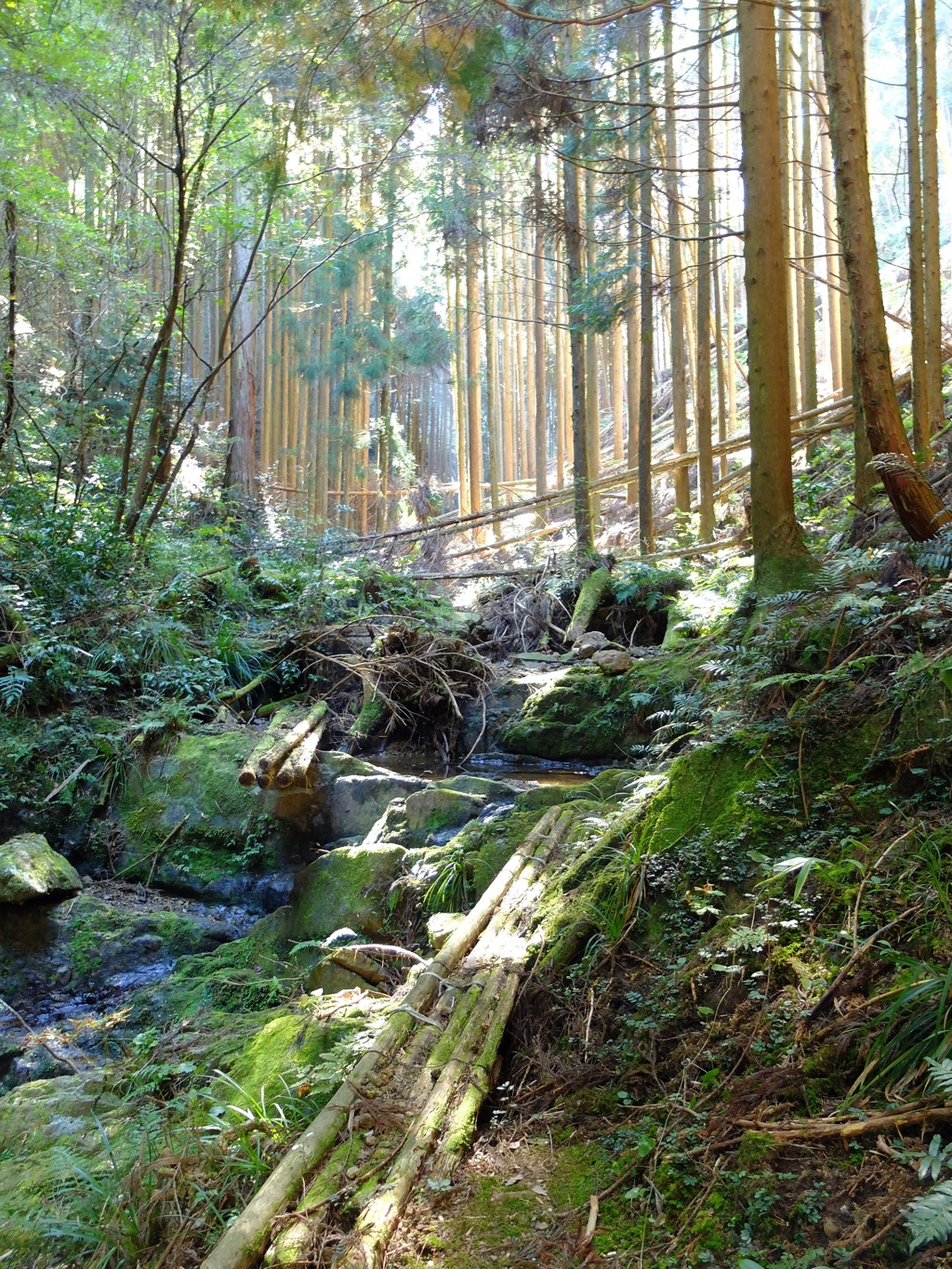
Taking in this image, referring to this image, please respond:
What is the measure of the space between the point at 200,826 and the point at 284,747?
32.3 inches

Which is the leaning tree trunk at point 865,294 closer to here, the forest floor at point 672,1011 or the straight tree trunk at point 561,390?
the forest floor at point 672,1011

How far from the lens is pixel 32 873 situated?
4941mm

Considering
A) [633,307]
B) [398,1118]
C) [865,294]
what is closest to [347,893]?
[398,1118]

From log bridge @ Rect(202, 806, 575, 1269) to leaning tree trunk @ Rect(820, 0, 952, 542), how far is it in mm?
2562

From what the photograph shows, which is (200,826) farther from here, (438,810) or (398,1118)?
(398,1118)

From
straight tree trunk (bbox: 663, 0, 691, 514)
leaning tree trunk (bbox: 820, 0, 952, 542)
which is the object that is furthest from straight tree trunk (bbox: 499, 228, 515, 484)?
leaning tree trunk (bbox: 820, 0, 952, 542)

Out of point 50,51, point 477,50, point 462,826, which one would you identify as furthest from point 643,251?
point 462,826

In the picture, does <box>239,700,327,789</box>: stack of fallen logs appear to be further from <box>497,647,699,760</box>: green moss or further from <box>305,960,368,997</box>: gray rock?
<box>305,960,368,997</box>: gray rock

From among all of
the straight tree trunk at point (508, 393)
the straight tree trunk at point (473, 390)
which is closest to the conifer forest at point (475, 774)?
the straight tree trunk at point (473, 390)

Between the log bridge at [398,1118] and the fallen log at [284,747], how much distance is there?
9.50 feet

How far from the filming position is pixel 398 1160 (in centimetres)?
212

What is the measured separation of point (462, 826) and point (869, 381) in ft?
11.0

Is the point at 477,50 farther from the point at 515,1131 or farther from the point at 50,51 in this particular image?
the point at 515,1131

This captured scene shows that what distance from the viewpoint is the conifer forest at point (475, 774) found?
2014mm
